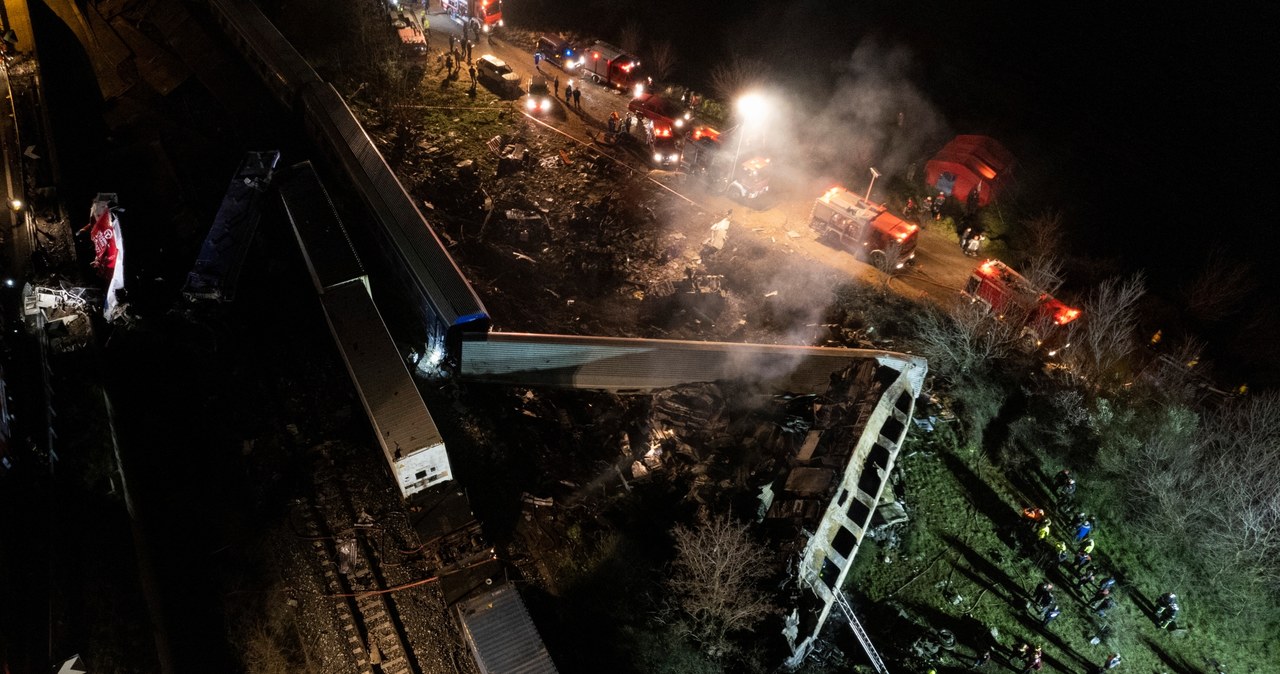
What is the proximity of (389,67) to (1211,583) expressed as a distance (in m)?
27.6

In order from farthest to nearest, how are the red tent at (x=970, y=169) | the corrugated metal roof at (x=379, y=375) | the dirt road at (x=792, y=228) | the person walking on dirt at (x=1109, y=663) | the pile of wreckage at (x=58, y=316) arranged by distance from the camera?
the red tent at (x=970, y=169) < the dirt road at (x=792, y=228) < the pile of wreckage at (x=58, y=316) < the person walking on dirt at (x=1109, y=663) < the corrugated metal roof at (x=379, y=375)

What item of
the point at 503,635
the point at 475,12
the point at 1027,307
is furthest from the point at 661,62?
the point at 503,635


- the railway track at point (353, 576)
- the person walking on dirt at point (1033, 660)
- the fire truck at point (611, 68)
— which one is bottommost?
the railway track at point (353, 576)

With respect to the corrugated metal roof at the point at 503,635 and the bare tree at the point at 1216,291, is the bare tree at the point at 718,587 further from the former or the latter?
the bare tree at the point at 1216,291

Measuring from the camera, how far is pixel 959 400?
16.6 metres

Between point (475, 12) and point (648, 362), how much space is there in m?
20.8

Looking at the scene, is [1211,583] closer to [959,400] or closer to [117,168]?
[959,400]

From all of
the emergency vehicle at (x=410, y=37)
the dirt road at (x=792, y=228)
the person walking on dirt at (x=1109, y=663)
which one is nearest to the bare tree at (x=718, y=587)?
the person walking on dirt at (x=1109, y=663)

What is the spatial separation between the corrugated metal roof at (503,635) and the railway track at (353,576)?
1496mm

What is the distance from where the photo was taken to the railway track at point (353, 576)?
35.9 ft

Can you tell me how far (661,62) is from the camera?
29250 millimetres

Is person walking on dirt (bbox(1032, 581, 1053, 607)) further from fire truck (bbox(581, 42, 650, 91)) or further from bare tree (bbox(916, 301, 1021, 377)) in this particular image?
fire truck (bbox(581, 42, 650, 91))

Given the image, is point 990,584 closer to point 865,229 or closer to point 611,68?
point 865,229

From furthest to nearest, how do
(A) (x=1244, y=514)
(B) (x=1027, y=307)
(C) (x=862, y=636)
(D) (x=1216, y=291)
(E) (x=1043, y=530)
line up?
(D) (x=1216, y=291) < (B) (x=1027, y=307) < (A) (x=1244, y=514) < (E) (x=1043, y=530) < (C) (x=862, y=636)
